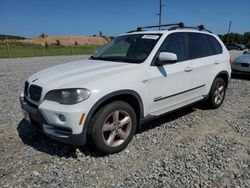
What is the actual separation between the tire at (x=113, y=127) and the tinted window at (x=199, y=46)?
6.07 feet

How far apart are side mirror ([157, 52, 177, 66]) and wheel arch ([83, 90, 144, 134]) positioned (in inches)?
27.0

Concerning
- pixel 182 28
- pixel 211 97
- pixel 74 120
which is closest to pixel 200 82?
pixel 211 97

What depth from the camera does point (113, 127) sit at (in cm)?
334

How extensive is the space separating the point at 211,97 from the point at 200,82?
2.37 feet

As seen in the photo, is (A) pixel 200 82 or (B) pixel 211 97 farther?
(B) pixel 211 97

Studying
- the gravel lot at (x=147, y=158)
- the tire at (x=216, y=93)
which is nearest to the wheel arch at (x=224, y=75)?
the tire at (x=216, y=93)

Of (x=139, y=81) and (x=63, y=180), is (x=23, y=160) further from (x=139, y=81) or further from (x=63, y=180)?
(x=139, y=81)

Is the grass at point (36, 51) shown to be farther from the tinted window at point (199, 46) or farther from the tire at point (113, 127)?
the tire at point (113, 127)

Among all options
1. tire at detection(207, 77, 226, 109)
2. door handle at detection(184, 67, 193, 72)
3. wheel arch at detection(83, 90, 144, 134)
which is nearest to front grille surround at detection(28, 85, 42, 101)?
wheel arch at detection(83, 90, 144, 134)

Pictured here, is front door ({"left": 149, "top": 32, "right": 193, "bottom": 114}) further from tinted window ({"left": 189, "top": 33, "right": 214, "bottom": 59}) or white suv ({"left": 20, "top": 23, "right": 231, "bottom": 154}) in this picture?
tinted window ({"left": 189, "top": 33, "right": 214, "bottom": 59})

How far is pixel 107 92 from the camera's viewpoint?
3094 mm

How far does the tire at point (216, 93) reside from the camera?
516 cm

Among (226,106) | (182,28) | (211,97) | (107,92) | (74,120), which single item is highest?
(182,28)

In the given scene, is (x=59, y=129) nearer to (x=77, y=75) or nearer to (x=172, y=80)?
(x=77, y=75)
